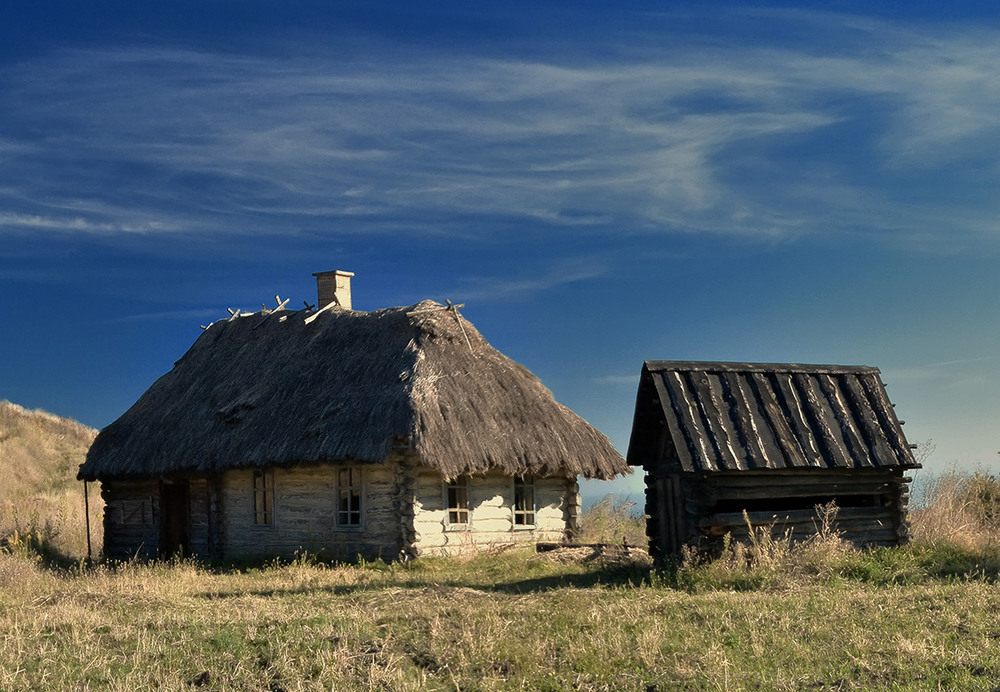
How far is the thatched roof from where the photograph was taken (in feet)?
63.7

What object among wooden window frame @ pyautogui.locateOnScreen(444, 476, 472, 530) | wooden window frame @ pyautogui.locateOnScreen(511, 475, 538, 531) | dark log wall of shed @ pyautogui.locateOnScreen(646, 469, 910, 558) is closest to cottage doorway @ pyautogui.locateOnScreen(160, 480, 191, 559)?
wooden window frame @ pyautogui.locateOnScreen(444, 476, 472, 530)

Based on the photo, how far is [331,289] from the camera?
2628cm

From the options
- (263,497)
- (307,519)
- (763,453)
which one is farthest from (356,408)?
(763,453)

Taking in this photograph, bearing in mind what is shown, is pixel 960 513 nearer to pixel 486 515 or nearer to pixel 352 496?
pixel 486 515

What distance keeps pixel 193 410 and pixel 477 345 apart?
6820mm

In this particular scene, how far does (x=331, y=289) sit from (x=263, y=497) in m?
6.50

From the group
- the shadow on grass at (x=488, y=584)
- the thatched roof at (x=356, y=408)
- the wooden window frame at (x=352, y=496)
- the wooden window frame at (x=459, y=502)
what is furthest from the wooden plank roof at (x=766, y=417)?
the wooden window frame at (x=352, y=496)

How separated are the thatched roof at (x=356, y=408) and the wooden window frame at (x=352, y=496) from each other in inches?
35.9

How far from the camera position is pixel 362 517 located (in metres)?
19.9

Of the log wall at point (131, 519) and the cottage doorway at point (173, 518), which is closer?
the cottage doorway at point (173, 518)

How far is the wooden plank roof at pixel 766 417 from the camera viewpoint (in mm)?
14453

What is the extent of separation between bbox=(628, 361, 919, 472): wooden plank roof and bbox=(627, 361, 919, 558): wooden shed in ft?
0.06

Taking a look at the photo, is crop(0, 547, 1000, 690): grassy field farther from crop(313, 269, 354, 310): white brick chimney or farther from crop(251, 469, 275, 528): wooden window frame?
crop(313, 269, 354, 310): white brick chimney

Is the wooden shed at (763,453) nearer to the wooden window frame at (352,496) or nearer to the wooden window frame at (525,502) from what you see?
the wooden window frame at (525,502)
